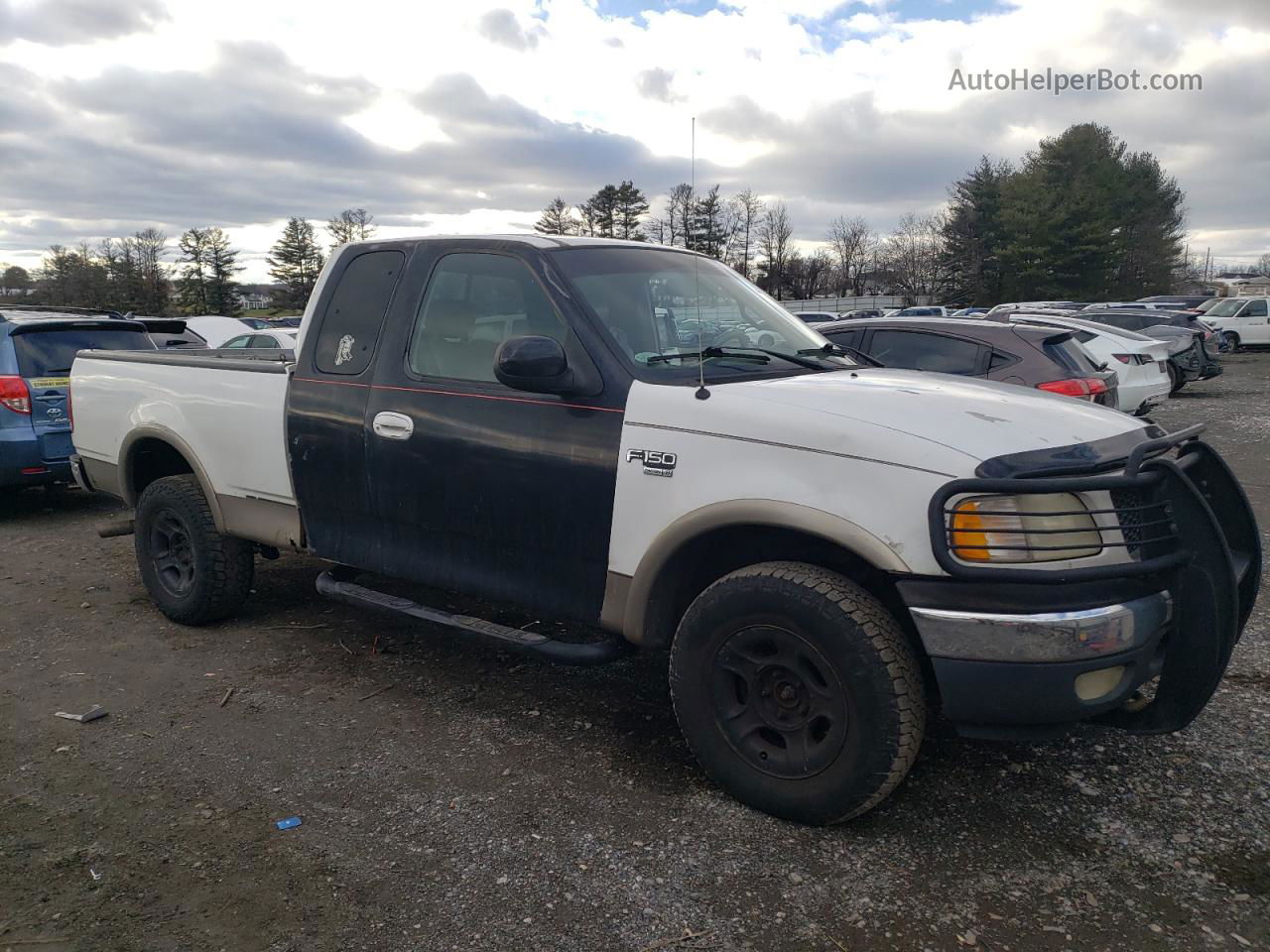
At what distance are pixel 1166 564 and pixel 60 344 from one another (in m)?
8.79

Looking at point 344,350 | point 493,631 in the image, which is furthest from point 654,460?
point 344,350

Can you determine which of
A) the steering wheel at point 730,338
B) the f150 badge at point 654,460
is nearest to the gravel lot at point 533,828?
the f150 badge at point 654,460

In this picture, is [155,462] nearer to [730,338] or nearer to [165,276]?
[730,338]

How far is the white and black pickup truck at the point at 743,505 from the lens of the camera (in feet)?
9.11

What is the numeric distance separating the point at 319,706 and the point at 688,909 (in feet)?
7.06

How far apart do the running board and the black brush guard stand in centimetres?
138

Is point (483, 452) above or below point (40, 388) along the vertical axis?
above

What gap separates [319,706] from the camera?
13.9ft

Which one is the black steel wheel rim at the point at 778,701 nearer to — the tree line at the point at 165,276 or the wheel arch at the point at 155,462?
the wheel arch at the point at 155,462

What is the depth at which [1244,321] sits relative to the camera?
107 ft

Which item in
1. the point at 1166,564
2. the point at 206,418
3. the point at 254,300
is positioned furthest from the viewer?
the point at 254,300

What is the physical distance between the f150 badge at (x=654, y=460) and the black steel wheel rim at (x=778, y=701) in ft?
1.99

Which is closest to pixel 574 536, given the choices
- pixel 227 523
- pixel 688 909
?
Answer: pixel 688 909

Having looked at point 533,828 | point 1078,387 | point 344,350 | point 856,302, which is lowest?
point 533,828
